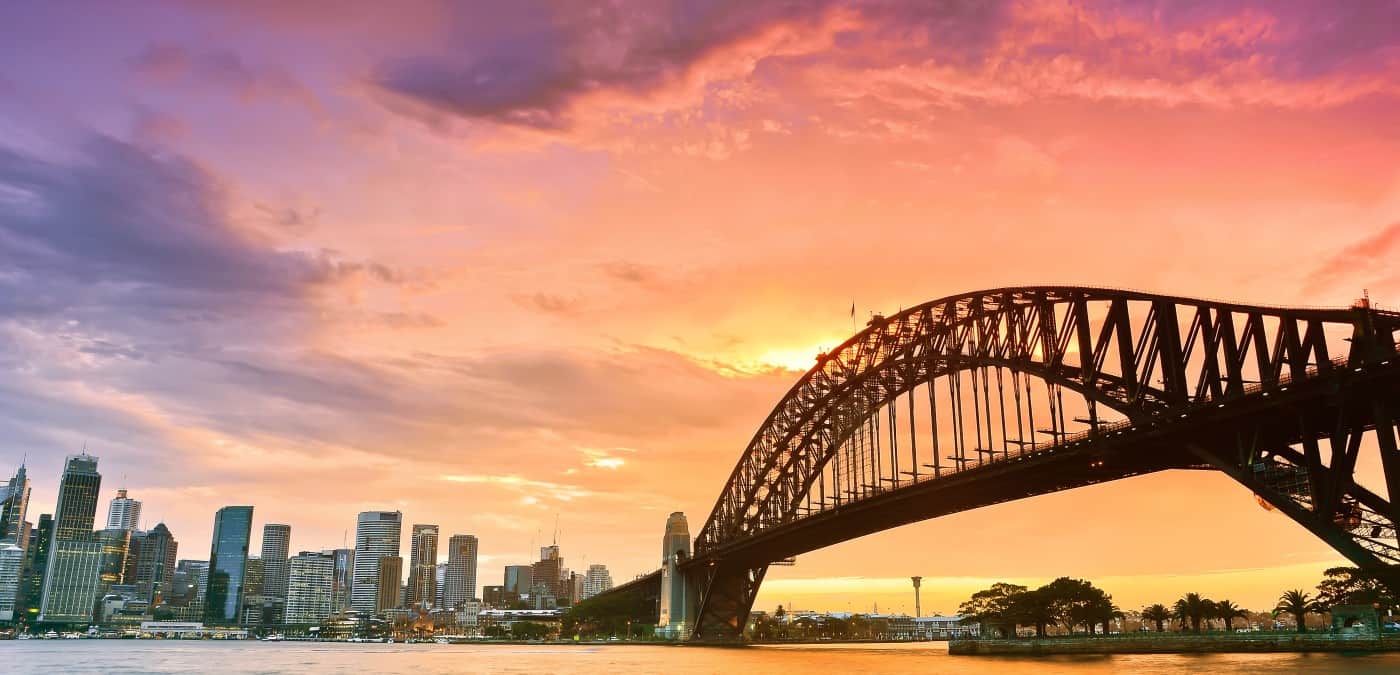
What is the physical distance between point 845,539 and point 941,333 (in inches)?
1305

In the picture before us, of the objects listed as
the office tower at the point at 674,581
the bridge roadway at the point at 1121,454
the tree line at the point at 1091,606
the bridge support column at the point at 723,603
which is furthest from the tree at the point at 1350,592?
the office tower at the point at 674,581

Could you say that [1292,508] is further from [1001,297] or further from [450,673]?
[450,673]

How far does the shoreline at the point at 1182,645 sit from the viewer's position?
202ft

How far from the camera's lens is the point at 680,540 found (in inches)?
5915

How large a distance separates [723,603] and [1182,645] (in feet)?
241

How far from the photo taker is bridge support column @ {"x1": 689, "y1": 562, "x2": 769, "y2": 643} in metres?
140

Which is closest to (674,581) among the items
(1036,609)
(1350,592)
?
(1036,609)

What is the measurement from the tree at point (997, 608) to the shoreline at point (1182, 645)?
22.5ft

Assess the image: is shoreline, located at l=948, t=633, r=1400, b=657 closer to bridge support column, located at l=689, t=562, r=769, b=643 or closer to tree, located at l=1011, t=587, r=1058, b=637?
tree, located at l=1011, t=587, r=1058, b=637

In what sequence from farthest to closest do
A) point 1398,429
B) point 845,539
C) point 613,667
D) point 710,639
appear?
point 710,639
point 845,539
point 613,667
point 1398,429

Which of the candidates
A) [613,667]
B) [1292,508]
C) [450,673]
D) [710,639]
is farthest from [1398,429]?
[710,639]

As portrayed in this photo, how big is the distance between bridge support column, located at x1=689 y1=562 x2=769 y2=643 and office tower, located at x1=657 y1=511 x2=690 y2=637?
3057 millimetres

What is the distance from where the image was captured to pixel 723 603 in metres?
143

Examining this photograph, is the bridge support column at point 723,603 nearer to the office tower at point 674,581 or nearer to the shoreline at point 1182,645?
the office tower at point 674,581
